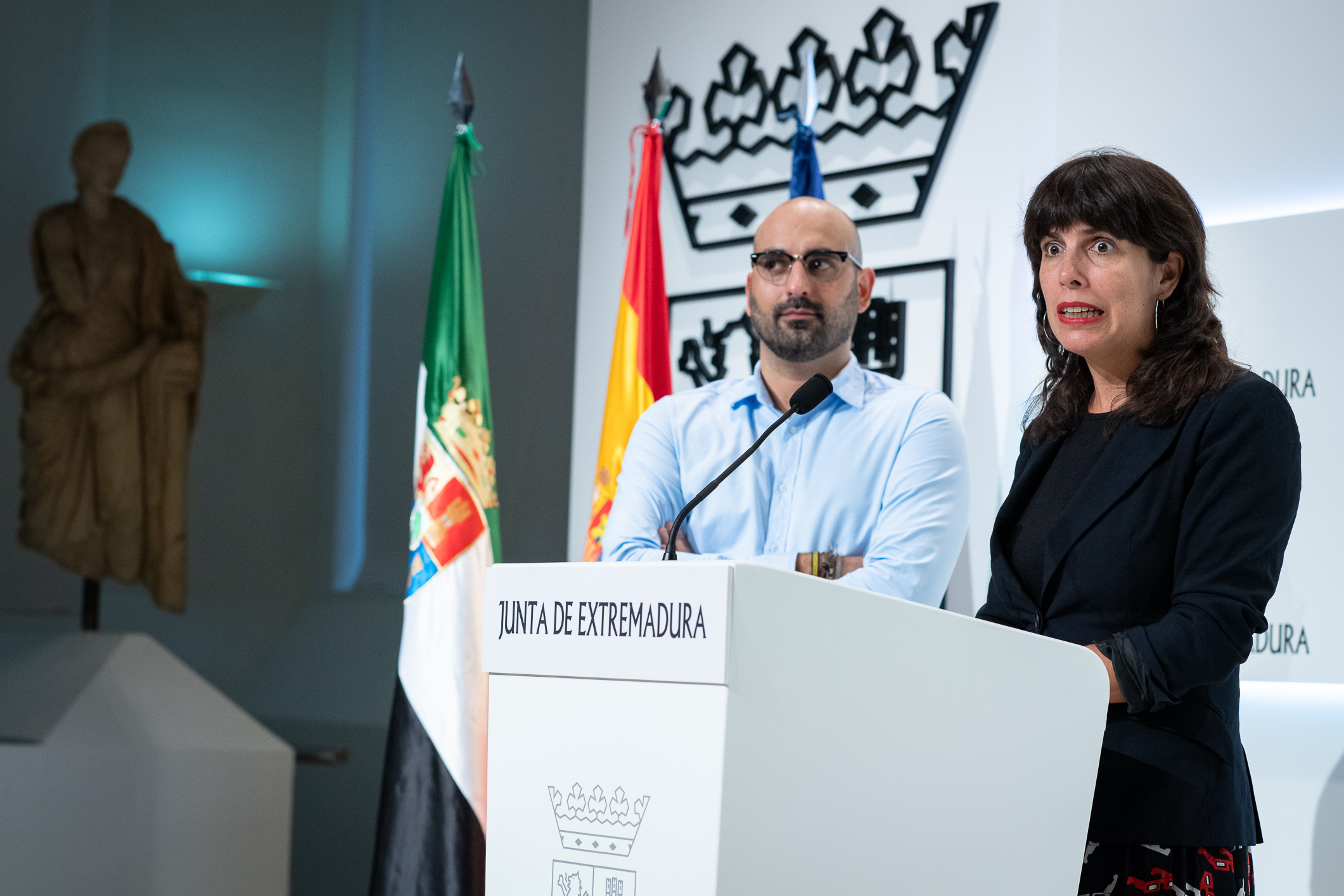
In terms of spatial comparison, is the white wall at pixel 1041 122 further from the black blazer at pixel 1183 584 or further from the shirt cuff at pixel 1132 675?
the shirt cuff at pixel 1132 675

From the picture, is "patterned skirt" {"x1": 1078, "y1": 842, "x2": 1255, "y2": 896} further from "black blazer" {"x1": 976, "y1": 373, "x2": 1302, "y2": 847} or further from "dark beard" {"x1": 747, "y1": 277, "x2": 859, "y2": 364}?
"dark beard" {"x1": 747, "y1": 277, "x2": 859, "y2": 364}

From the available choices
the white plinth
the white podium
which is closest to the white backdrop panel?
the white podium

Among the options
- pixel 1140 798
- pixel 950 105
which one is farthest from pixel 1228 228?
pixel 1140 798

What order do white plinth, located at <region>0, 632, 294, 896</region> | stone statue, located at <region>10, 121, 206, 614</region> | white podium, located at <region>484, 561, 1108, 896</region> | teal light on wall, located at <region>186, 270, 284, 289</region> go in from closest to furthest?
white podium, located at <region>484, 561, 1108, 896</region> → white plinth, located at <region>0, 632, 294, 896</region> → stone statue, located at <region>10, 121, 206, 614</region> → teal light on wall, located at <region>186, 270, 284, 289</region>

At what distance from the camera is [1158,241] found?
133cm

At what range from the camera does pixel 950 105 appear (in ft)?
8.73

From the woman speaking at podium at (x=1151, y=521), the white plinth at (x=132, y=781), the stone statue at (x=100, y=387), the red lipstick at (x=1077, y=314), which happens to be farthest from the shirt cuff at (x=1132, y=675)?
the stone statue at (x=100, y=387)

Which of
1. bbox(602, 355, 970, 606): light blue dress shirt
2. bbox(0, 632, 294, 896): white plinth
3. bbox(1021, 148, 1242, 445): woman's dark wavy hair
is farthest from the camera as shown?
bbox(0, 632, 294, 896): white plinth

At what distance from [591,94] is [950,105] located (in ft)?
3.76

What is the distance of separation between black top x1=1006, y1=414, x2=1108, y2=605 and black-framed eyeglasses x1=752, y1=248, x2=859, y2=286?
875 millimetres

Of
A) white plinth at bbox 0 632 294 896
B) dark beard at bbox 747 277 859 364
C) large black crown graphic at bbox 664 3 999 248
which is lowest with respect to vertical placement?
white plinth at bbox 0 632 294 896

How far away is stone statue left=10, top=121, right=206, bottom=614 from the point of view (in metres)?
3.90

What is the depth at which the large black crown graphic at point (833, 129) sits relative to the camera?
269cm

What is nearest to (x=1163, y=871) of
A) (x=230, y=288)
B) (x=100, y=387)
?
(x=100, y=387)
